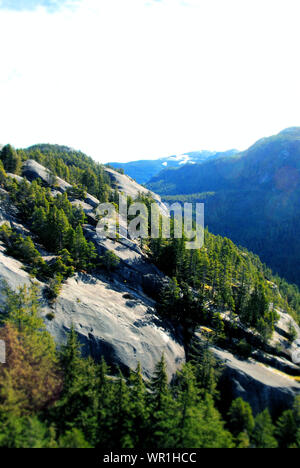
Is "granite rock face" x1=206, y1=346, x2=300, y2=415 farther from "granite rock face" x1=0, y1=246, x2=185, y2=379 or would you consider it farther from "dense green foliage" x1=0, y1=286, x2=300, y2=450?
"dense green foliage" x1=0, y1=286, x2=300, y2=450

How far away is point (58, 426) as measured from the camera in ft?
109

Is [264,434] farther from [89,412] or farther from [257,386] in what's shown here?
[257,386]

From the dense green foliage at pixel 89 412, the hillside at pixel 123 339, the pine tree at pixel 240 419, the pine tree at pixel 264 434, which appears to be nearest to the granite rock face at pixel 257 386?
the hillside at pixel 123 339

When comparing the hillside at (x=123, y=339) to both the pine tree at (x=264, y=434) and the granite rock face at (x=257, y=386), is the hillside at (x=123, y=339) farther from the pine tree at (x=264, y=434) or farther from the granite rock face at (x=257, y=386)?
the pine tree at (x=264, y=434)

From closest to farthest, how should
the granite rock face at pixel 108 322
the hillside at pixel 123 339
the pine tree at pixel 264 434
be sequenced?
the pine tree at pixel 264 434 → the hillside at pixel 123 339 → the granite rock face at pixel 108 322

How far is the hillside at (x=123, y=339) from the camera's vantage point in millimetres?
33500

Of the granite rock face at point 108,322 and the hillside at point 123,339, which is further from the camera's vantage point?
the granite rock face at point 108,322

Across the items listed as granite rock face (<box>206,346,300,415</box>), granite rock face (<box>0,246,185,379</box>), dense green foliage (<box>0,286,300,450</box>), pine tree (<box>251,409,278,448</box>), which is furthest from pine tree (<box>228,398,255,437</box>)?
granite rock face (<box>0,246,185,379</box>)

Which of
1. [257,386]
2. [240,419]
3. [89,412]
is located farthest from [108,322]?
[257,386]

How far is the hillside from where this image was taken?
33.5m

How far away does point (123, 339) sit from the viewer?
55594 millimetres

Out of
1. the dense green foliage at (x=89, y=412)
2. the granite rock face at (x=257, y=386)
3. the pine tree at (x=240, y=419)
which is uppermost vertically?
the dense green foliage at (x=89, y=412)
